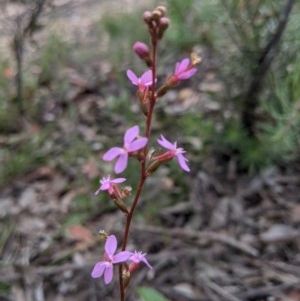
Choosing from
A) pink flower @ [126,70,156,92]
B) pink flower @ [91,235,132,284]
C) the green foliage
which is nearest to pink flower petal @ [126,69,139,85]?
pink flower @ [126,70,156,92]

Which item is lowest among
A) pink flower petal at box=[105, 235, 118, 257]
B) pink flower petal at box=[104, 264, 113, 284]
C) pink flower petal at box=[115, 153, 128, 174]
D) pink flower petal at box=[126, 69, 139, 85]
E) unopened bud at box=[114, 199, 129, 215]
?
pink flower petal at box=[104, 264, 113, 284]

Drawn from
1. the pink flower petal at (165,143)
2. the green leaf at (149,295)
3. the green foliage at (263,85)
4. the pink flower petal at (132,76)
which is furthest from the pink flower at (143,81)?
the green foliage at (263,85)

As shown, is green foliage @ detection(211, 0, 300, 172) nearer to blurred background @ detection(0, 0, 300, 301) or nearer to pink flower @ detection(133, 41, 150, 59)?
blurred background @ detection(0, 0, 300, 301)

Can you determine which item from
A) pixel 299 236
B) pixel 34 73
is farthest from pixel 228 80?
pixel 34 73

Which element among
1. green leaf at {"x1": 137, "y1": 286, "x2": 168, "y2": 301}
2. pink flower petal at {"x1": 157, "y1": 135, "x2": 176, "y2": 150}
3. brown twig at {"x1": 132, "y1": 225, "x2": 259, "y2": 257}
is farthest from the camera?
brown twig at {"x1": 132, "y1": 225, "x2": 259, "y2": 257}

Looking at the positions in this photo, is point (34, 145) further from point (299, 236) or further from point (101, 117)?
point (299, 236)

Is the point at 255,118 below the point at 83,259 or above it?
above
